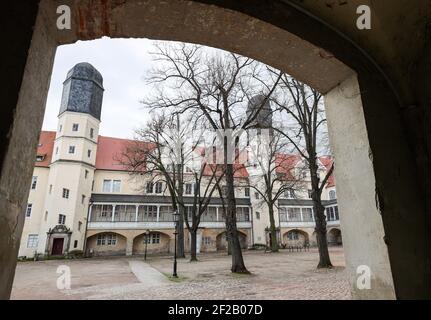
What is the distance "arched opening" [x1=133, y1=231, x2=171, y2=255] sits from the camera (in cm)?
3497

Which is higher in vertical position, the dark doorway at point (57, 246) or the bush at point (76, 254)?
the dark doorway at point (57, 246)

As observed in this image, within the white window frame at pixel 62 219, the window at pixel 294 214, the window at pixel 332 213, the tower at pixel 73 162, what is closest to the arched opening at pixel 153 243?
the tower at pixel 73 162

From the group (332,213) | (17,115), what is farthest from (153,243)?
(17,115)

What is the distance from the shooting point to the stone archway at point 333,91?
175cm

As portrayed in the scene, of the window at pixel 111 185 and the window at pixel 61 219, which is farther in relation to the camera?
the window at pixel 111 185

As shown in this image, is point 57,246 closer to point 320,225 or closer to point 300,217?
point 320,225

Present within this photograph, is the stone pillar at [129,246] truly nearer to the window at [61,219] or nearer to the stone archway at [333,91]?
the window at [61,219]

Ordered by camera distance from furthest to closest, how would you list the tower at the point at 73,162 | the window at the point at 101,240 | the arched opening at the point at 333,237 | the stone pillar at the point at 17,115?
the arched opening at the point at 333,237 → the window at the point at 101,240 → the tower at the point at 73,162 → the stone pillar at the point at 17,115

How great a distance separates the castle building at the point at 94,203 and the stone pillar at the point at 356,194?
26673mm

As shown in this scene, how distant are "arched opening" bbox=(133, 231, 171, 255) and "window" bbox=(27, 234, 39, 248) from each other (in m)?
10.4

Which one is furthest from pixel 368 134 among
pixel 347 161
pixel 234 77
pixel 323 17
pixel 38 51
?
pixel 234 77

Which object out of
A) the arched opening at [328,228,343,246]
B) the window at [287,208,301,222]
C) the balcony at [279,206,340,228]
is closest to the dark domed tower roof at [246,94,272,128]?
the balcony at [279,206,340,228]

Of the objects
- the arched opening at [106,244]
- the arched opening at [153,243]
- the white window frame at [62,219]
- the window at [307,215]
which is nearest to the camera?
the white window frame at [62,219]

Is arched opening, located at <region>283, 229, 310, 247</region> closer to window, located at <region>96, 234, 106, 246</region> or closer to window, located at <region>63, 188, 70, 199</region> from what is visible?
window, located at <region>96, 234, 106, 246</region>
